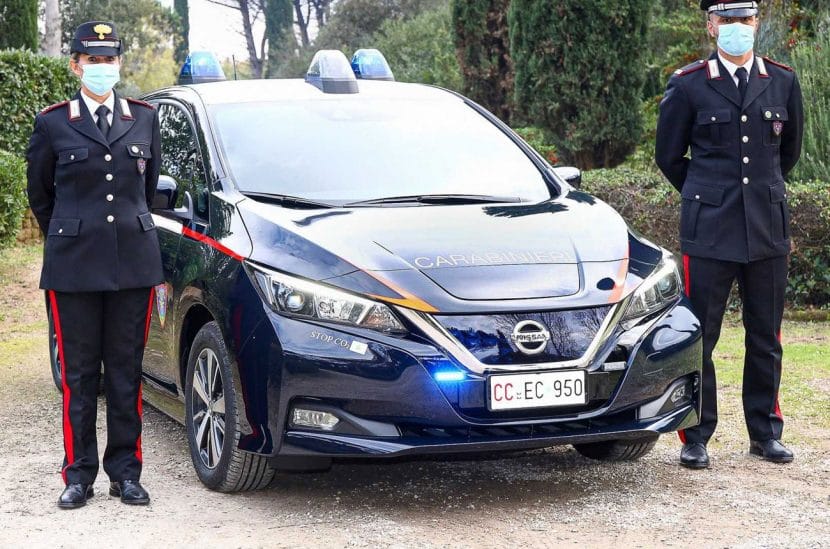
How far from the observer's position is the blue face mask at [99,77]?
4879 millimetres

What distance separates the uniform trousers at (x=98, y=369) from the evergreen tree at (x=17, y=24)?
18.2 meters

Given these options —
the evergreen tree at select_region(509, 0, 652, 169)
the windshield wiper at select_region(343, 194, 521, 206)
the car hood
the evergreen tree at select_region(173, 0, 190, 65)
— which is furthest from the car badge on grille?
the evergreen tree at select_region(173, 0, 190, 65)

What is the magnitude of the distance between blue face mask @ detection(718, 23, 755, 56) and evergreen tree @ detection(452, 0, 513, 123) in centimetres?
1097

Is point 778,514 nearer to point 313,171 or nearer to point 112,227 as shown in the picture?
point 313,171

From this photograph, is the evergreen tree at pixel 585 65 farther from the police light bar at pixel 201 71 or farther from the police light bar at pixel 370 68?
the police light bar at pixel 201 71

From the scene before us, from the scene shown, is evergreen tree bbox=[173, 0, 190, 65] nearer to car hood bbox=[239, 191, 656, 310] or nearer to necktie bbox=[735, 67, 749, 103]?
necktie bbox=[735, 67, 749, 103]

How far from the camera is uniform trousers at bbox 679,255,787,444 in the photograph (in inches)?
214

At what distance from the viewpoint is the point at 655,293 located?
4.80 metres

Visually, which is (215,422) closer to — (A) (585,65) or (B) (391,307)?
(B) (391,307)

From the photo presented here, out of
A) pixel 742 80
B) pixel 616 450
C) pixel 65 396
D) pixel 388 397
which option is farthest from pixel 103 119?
pixel 742 80

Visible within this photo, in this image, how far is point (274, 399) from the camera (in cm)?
446

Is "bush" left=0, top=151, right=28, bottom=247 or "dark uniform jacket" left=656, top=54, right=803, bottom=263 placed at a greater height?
"dark uniform jacket" left=656, top=54, right=803, bottom=263

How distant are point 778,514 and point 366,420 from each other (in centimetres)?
151

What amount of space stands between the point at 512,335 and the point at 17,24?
1958 cm
